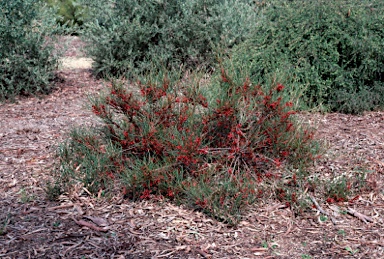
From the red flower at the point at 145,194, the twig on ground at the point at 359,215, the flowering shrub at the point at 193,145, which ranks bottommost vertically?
the twig on ground at the point at 359,215

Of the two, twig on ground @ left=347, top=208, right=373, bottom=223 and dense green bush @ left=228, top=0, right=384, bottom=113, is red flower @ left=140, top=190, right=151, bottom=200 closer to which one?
twig on ground @ left=347, top=208, right=373, bottom=223

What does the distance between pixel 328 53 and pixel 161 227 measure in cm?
383

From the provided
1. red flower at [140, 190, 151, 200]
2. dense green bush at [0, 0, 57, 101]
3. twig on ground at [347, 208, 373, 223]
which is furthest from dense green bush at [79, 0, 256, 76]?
twig on ground at [347, 208, 373, 223]

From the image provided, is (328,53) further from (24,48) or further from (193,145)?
(24,48)

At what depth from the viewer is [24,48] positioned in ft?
26.8

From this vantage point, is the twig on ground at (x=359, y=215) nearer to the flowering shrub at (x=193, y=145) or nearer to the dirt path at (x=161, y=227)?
the dirt path at (x=161, y=227)

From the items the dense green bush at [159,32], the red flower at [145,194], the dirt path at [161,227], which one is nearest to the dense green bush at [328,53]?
the dirt path at [161,227]

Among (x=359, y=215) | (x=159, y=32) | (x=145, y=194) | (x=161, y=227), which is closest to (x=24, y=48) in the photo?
(x=159, y=32)

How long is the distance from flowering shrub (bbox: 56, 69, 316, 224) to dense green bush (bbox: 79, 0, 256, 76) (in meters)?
4.00

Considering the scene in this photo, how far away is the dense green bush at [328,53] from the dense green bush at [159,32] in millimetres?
1927

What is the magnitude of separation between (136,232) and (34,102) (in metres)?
4.57

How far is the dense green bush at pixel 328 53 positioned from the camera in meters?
6.67

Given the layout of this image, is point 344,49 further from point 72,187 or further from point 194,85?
point 72,187

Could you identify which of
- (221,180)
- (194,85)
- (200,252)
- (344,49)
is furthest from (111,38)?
(200,252)
